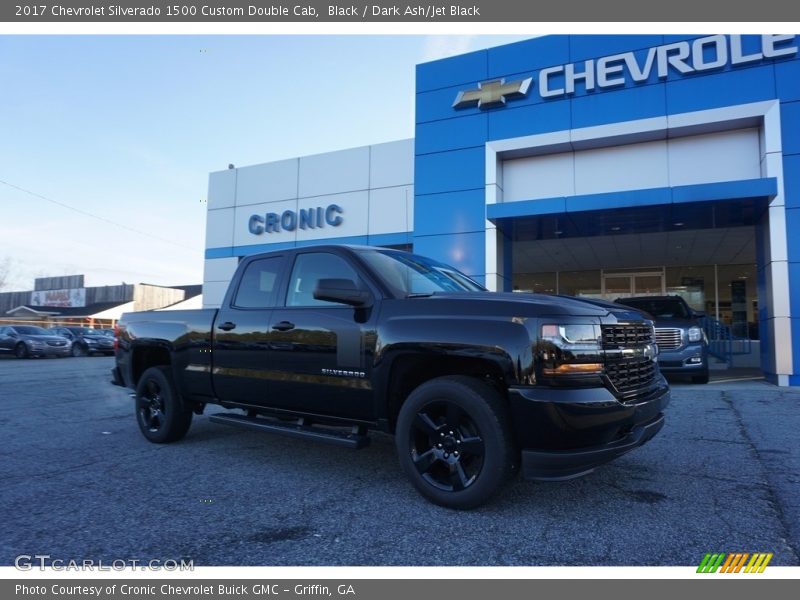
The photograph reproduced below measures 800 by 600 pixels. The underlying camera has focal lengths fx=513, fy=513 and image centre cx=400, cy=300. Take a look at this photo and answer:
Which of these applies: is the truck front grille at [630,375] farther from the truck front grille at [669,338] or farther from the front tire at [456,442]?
the truck front grille at [669,338]

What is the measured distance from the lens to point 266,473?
4.25 metres

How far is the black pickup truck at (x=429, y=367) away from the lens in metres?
3.04

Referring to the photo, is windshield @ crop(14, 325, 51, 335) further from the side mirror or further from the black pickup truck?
the side mirror

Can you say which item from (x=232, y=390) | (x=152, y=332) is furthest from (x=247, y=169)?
(x=232, y=390)

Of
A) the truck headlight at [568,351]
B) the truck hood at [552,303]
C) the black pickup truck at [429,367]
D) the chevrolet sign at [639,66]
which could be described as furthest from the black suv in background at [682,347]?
the truck headlight at [568,351]

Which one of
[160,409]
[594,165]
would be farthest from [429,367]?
[594,165]

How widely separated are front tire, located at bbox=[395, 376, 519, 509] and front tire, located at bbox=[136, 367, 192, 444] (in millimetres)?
2831

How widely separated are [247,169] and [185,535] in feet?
55.0

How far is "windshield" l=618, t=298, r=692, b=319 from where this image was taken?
1077 centimetres

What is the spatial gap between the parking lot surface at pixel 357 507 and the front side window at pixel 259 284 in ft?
4.75

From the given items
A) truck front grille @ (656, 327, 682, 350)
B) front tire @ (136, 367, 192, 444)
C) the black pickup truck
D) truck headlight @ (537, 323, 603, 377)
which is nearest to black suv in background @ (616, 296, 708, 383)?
truck front grille @ (656, 327, 682, 350)

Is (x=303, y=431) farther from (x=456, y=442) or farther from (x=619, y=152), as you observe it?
(x=619, y=152)
